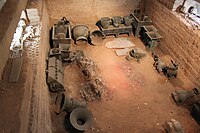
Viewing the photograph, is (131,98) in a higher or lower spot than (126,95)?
lower

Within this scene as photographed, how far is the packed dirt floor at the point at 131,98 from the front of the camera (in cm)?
428

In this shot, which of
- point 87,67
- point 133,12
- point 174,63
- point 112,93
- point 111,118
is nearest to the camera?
point 111,118

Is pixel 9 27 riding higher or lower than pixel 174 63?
lower

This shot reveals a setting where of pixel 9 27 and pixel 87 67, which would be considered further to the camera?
pixel 87 67

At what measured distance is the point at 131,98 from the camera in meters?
4.95

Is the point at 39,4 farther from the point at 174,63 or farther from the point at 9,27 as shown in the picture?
the point at 174,63

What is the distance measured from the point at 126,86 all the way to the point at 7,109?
3.51 meters

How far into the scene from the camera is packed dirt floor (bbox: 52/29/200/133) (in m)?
4.28

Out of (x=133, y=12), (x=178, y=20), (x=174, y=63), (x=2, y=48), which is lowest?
(x=2, y=48)

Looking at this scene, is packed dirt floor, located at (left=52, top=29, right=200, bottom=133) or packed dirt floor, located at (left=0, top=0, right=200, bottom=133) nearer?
packed dirt floor, located at (left=0, top=0, right=200, bottom=133)

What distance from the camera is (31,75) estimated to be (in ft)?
10.2

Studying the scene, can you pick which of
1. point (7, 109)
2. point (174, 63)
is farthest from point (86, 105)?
point (174, 63)

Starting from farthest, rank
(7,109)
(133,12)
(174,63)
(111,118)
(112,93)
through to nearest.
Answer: (133,12)
(174,63)
(112,93)
(111,118)
(7,109)

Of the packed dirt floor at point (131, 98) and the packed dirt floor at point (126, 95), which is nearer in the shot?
the packed dirt floor at point (126, 95)
